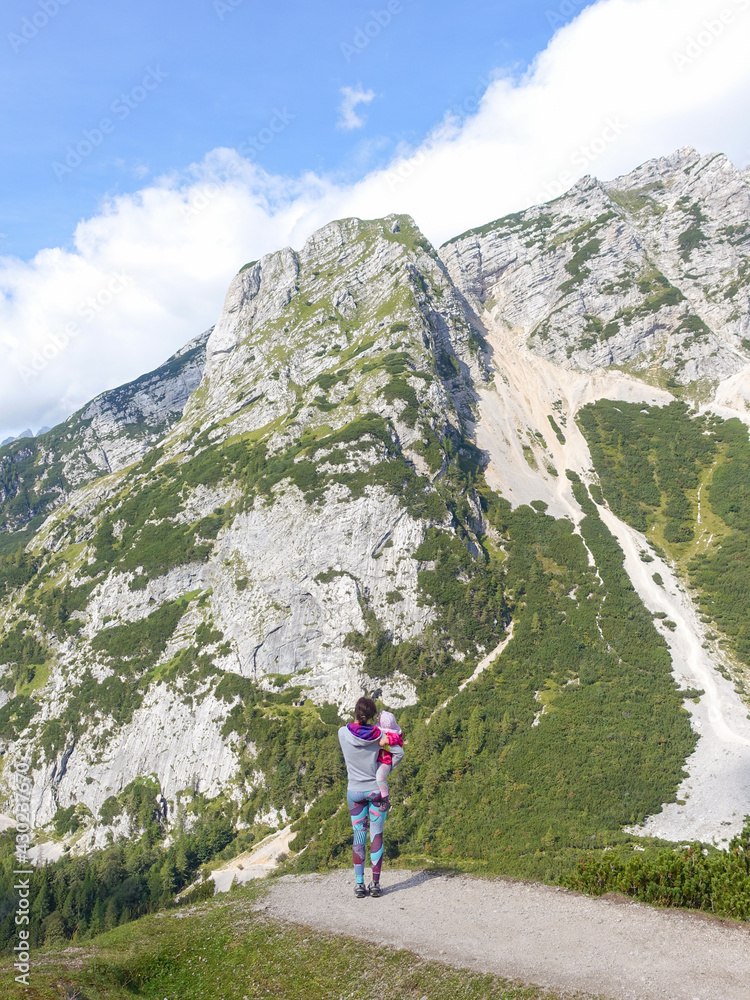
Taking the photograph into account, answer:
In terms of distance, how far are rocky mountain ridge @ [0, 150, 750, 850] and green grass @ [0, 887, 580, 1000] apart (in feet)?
152

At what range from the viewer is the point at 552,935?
1108 centimetres

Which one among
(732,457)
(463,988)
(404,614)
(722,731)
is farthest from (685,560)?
(463,988)

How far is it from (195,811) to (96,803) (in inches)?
692

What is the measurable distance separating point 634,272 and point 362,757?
159622 mm

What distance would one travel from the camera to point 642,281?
432 ft

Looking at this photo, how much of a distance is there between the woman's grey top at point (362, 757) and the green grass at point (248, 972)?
328 cm

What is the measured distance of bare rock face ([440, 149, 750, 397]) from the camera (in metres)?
117

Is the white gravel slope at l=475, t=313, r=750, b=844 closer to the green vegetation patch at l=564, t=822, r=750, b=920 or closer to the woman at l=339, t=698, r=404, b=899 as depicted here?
the green vegetation patch at l=564, t=822, r=750, b=920

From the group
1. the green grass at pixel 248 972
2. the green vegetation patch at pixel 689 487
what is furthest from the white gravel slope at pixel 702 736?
the green grass at pixel 248 972

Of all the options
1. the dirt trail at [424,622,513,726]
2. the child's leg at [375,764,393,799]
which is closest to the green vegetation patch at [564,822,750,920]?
the child's leg at [375,764,393,799]

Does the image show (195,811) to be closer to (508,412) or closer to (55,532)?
(55,532)

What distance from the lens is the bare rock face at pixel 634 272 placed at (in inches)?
4619

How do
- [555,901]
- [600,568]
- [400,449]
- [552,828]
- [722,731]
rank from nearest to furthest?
[555,901]
[552,828]
[722,731]
[600,568]
[400,449]

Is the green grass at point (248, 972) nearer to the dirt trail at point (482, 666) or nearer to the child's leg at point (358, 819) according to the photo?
the child's leg at point (358, 819)
